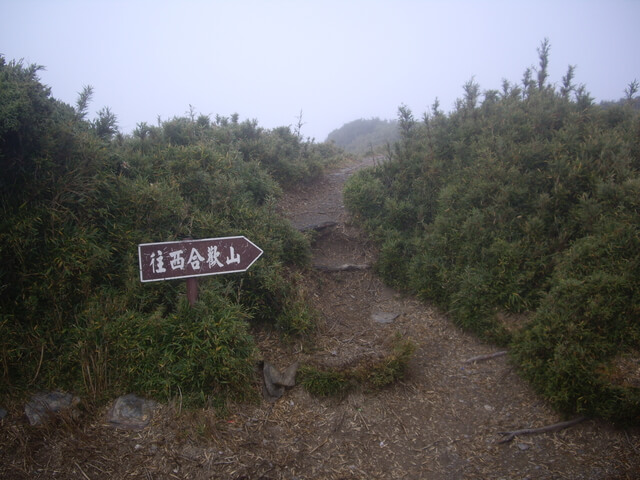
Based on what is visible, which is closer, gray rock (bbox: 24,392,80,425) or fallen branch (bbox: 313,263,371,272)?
gray rock (bbox: 24,392,80,425)

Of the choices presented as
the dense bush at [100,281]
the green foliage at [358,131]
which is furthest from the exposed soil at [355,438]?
the green foliage at [358,131]

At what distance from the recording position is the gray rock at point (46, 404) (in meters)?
3.78

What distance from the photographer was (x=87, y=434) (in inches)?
147

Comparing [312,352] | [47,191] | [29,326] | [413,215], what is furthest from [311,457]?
[413,215]

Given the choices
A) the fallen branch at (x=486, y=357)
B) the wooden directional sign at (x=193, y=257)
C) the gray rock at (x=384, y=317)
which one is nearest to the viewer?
the wooden directional sign at (x=193, y=257)

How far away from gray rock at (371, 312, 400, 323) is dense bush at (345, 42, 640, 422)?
597 millimetres

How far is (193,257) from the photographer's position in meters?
3.90

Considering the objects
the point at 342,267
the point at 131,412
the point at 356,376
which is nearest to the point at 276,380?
the point at 356,376

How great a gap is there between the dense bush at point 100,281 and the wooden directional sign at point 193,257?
23.6 inches

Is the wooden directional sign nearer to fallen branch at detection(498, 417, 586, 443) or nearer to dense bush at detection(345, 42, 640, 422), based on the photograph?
fallen branch at detection(498, 417, 586, 443)

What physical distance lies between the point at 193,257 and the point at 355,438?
240 centimetres

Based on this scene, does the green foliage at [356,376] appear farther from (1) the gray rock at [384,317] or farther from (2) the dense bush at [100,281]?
(1) the gray rock at [384,317]

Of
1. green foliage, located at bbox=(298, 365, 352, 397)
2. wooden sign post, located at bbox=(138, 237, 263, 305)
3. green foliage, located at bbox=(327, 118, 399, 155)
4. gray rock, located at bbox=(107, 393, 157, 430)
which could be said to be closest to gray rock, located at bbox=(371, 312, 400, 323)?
green foliage, located at bbox=(298, 365, 352, 397)

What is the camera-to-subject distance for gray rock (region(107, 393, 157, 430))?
12.7 feet
